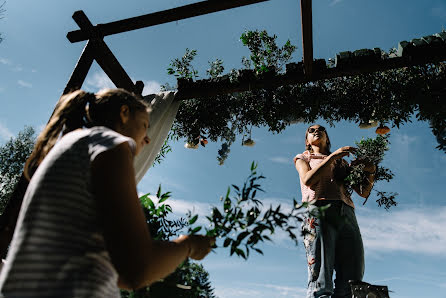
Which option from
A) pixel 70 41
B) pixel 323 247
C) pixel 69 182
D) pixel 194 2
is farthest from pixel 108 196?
pixel 70 41

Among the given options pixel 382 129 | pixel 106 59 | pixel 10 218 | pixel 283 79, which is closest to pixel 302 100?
pixel 283 79

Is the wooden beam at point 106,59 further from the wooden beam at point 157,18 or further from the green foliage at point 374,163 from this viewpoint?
the green foliage at point 374,163

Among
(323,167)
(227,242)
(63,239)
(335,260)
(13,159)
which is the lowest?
(63,239)

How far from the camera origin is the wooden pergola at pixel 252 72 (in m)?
3.00

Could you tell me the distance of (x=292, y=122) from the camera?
4.07m

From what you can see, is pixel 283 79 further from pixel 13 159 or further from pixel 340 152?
pixel 13 159

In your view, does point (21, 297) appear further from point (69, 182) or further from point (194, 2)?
point (194, 2)

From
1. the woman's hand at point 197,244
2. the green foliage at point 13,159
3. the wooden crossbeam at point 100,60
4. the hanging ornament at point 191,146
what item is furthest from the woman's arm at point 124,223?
the green foliage at point 13,159

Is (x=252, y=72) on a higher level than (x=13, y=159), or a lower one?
lower

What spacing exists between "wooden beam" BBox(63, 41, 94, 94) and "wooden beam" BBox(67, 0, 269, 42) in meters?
0.15

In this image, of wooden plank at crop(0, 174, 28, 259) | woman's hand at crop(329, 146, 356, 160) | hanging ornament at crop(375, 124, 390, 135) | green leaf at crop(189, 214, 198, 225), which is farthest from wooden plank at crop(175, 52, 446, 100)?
green leaf at crop(189, 214, 198, 225)

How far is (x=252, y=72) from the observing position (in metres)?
3.71

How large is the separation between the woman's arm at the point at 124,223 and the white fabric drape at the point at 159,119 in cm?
298

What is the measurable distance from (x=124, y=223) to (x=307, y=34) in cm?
278
